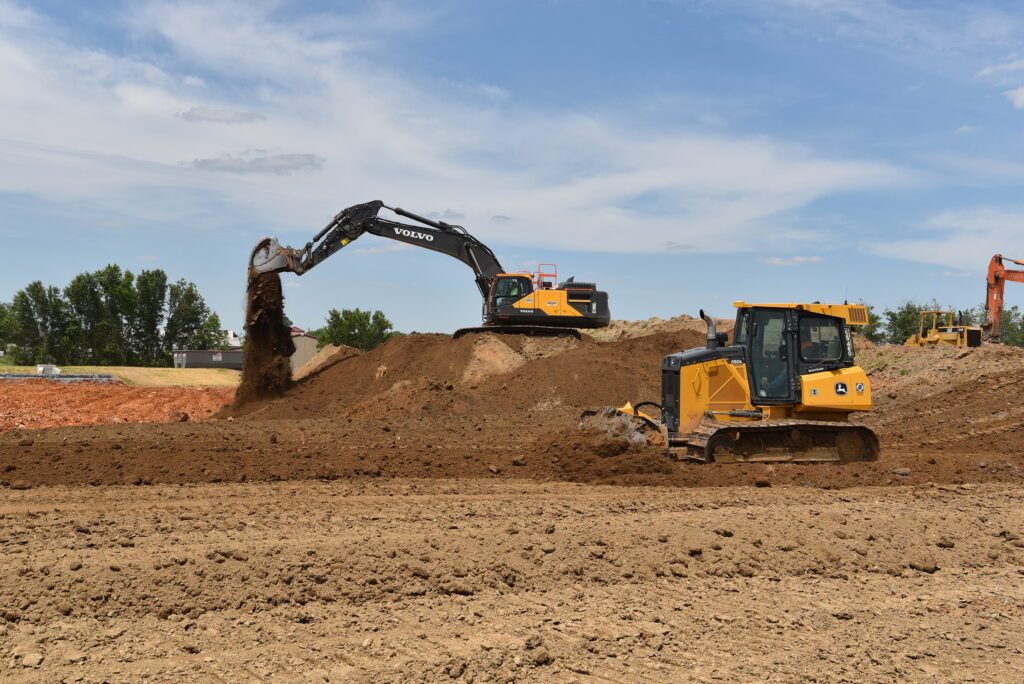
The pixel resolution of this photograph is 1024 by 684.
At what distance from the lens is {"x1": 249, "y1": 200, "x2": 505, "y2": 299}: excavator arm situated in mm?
22391

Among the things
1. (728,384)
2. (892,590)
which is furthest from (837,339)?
(892,590)

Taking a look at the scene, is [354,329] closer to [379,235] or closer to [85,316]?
[85,316]

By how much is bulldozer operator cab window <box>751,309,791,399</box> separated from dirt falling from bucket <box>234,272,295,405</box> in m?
13.9

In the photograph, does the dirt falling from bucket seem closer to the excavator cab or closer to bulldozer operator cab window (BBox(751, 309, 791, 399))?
the excavator cab

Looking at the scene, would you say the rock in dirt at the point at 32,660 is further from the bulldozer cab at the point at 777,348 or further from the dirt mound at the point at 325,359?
the dirt mound at the point at 325,359

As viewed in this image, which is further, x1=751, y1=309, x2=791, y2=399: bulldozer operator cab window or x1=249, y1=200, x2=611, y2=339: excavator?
x1=249, y1=200, x2=611, y2=339: excavator

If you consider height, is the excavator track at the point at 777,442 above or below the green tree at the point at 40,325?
below

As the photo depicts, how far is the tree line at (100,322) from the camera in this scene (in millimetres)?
64938

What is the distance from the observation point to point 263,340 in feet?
73.6

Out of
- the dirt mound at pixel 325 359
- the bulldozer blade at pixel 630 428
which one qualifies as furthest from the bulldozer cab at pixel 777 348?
the dirt mound at pixel 325 359

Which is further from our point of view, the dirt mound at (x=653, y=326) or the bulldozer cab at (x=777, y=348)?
the dirt mound at (x=653, y=326)

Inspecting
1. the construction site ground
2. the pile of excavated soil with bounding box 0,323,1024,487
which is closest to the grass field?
the pile of excavated soil with bounding box 0,323,1024,487

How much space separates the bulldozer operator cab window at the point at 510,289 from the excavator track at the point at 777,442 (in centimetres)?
1358

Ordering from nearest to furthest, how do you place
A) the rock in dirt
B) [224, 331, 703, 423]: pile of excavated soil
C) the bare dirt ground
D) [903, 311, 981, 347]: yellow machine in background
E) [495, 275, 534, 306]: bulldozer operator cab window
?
the rock in dirt, the bare dirt ground, [224, 331, 703, 423]: pile of excavated soil, [495, 275, 534, 306]: bulldozer operator cab window, [903, 311, 981, 347]: yellow machine in background
